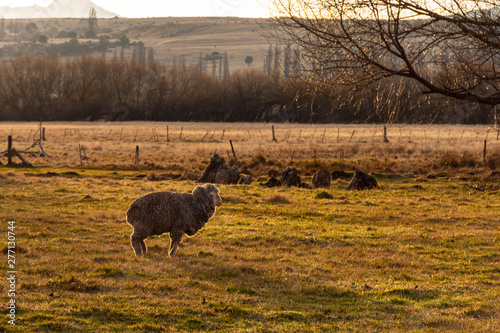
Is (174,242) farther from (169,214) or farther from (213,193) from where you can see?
(213,193)

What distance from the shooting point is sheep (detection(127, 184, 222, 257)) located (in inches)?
376

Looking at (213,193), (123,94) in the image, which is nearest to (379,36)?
(213,193)

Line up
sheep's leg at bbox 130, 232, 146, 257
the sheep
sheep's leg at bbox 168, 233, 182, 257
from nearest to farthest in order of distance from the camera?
the sheep < sheep's leg at bbox 130, 232, 146, 257 < sheep's leg at bbox 168, 233, 182, 257

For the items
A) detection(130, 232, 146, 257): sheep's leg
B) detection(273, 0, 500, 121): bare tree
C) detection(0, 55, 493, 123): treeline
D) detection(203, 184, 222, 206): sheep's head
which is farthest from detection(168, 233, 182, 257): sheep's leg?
detection(0, 55, 493, 123): treeline

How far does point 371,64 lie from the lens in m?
8.90

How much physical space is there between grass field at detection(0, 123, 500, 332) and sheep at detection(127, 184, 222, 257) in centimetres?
49

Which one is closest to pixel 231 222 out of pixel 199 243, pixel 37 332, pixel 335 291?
pixel 199 243

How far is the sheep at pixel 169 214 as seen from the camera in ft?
31.4

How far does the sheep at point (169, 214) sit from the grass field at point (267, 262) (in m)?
0.49

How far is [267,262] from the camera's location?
33.8 feet

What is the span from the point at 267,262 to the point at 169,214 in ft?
6.88

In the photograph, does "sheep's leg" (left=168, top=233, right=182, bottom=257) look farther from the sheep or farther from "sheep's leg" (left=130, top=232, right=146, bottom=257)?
"sheep's leg" (left=130, top=232, right=146, bottom=257)

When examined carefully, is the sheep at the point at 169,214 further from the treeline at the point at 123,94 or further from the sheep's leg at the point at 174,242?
the treeline at the point at 123,94

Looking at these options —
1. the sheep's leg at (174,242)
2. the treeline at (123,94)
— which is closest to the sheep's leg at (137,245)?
the sheep's leg at (174,242)
